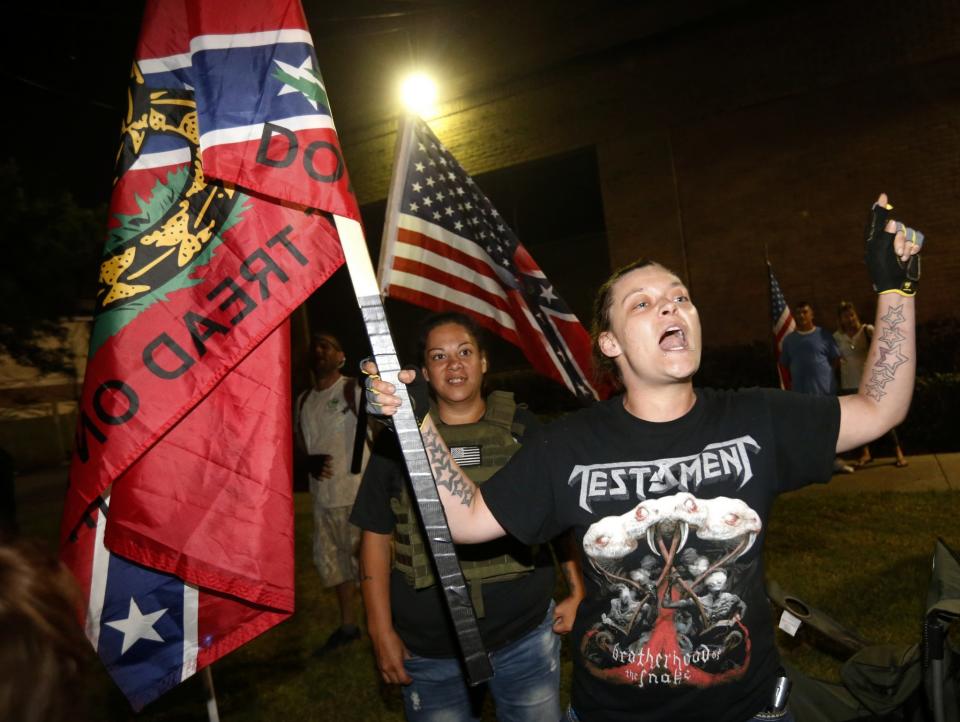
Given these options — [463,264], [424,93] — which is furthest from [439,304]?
[424,93]

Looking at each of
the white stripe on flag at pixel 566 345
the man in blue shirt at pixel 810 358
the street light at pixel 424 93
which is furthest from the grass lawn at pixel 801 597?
the street light at pixel 424 93

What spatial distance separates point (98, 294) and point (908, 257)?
8.22 ft

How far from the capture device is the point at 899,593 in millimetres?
5191

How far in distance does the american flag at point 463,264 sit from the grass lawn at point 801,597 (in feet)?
6.73

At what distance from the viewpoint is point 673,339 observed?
7.23 ft

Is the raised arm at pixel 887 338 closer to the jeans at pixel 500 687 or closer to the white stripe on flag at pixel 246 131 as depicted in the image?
the jeans at pixel 500 687

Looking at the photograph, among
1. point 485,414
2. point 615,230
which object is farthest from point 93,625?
point 615,230

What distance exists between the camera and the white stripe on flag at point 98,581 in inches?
96.9

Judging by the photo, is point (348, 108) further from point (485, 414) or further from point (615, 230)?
point (485, 414)

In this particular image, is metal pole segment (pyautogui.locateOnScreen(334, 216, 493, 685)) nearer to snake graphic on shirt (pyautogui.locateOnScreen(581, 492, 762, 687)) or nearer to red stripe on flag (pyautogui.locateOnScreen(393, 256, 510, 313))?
snake graphic on shirt (pyautogui.locateOnScreen(581, 492, 762, 687))

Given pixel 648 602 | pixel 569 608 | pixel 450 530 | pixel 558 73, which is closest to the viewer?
pixel 648 602

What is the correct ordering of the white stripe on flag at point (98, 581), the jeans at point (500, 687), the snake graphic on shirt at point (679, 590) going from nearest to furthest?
the snake graphic on shirt at point (679, 590), the white stripe on flag at point (98, 581), the jeans at point (500, 687)

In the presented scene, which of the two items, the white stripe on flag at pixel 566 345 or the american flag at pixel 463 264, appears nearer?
the american flag at pixel 463 264

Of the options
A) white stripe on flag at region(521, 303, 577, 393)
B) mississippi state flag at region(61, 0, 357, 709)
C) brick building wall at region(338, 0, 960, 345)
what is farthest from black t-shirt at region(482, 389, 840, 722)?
brick building wall at region(338, 0, 960, 345)
